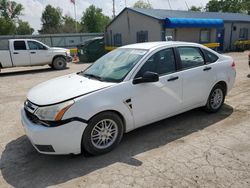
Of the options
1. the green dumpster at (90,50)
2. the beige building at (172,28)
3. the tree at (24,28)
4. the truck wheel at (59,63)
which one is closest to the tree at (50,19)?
the tree at (24,28)

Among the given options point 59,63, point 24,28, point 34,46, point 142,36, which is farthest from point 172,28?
point 24,28

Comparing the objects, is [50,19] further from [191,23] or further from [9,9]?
[191,23]

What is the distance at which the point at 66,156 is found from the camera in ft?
11.7

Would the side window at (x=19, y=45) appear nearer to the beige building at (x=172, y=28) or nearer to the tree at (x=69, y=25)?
the beige building at (x=172, y=28)

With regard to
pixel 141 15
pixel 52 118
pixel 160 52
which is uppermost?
pixel 141 15

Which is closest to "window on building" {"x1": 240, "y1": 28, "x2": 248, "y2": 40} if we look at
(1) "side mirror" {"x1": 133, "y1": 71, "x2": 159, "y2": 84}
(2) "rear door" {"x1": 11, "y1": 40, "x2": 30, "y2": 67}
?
(2) "rear door" {"x1": 11, "y1": 40, "x2": 30, "y2": 67}

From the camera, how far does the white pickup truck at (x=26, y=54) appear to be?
12.2 m

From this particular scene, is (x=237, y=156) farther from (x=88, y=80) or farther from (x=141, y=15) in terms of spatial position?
(x=141, y=15)

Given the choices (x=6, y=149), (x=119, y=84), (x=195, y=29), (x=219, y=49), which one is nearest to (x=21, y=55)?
(x=6, y=149)

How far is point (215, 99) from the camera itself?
504 centimetres

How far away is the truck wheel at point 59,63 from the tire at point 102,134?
1099 cm

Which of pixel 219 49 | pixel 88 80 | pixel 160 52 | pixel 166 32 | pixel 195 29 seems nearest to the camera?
pixel 88 80

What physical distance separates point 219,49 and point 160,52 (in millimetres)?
21664

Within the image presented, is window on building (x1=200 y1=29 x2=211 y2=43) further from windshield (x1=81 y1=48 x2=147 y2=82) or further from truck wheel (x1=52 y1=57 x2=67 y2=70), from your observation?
windshield (x1=81 y1=48 x2=147 y2=82)
